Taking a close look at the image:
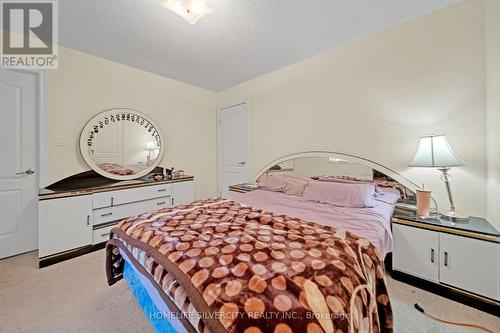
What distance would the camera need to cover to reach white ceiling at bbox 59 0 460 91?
71.6 inches

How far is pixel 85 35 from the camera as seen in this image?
221 cm

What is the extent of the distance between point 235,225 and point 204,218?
276 millimetres

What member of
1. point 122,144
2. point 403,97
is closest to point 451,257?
point 403,97

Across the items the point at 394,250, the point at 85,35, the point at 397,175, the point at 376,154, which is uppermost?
the point at 85,35

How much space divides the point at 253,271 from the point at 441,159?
187 cm

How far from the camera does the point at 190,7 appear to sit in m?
1.72

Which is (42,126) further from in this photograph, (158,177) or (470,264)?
(470,264)

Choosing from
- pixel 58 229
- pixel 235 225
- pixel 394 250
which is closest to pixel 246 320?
pixel 235 225

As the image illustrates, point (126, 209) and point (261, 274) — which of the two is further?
point (126, 209)

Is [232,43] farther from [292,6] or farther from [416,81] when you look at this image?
[416,81]

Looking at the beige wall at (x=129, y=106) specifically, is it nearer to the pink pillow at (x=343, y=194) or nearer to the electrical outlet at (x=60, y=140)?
the electrical outlet at (x=60, y=140)

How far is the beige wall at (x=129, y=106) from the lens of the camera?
242 cm

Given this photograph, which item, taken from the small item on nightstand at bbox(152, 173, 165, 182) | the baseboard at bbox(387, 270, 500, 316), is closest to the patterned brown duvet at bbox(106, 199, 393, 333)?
the baseboard at bbox(387, 270, 500, 316)

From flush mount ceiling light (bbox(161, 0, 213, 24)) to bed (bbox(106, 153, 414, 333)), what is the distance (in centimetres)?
173
